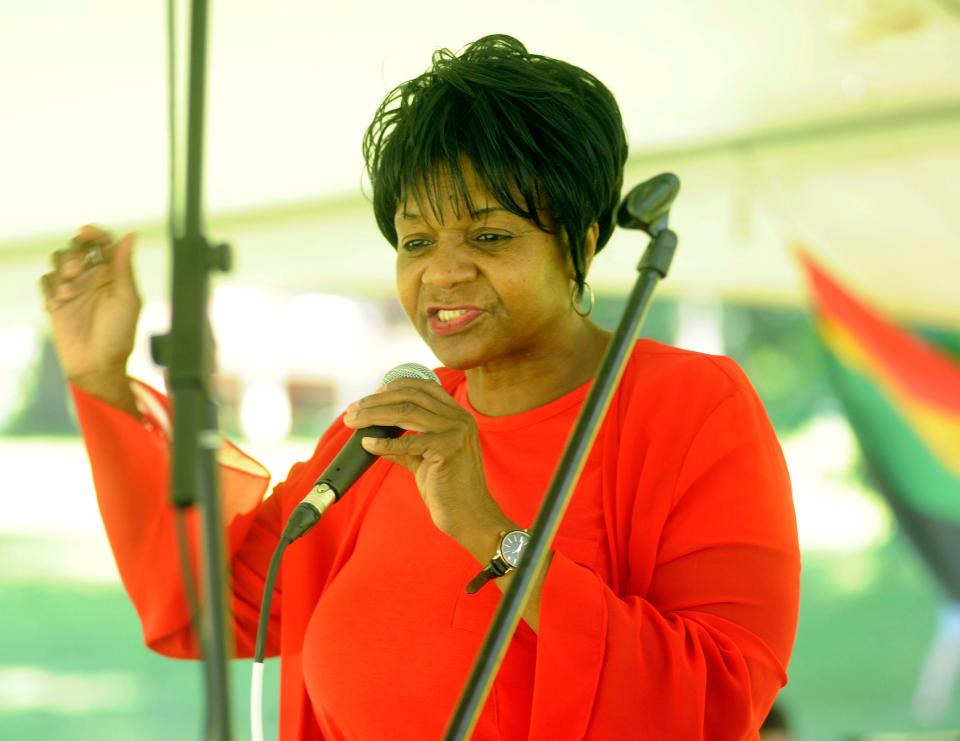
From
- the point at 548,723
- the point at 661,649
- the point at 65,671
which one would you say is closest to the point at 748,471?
the point at 661,649

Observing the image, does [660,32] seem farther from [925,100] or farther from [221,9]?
[221,9]

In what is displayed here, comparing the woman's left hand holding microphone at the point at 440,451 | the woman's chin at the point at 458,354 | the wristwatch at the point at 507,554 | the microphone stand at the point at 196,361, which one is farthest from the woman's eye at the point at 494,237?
the microphone stand at the point at 196,361

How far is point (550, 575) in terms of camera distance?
3.74 ft

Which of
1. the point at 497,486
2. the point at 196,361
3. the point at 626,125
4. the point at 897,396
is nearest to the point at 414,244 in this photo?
the point at 497,486

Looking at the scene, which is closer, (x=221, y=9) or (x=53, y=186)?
(x=221, y=9)

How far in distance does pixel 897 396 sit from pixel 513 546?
2.83 metres

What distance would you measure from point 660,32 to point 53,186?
165cm

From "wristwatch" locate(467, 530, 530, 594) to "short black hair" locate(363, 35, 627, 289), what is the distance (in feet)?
1.31

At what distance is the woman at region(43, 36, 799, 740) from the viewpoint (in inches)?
45.9

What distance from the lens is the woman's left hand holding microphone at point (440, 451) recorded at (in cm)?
115

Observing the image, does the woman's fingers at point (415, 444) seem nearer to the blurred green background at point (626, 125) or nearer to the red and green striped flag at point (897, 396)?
the blurred green background at point (626, 125)

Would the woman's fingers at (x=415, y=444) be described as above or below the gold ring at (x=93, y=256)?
below

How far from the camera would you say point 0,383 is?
8258 millimetres

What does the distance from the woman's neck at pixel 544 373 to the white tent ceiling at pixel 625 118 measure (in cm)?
126
